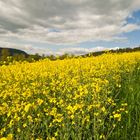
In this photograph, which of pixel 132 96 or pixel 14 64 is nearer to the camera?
pixel 132 96

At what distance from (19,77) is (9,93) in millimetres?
2588

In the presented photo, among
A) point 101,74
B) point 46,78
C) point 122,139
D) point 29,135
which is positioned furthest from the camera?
point 46,78

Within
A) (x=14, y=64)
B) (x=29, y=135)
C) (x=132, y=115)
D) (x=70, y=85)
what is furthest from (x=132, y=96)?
(x=14, y=64)

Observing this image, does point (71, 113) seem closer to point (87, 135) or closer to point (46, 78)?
point (87, 135)

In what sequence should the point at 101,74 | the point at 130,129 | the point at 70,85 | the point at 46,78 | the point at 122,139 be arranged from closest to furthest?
the point at 122,139
the point at 130,129
the point at 70,85
the point at 101,74
the point at 46,78

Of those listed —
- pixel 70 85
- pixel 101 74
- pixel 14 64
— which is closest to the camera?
pixel 70 85

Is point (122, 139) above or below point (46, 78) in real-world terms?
below

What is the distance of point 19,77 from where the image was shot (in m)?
8.16

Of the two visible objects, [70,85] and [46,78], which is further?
[46,78]

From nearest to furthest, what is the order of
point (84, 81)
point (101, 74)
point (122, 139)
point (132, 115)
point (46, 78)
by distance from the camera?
point (122, 139)
point (132, 115)
point (84, 81)
point (101, 74)
point (46, 78)

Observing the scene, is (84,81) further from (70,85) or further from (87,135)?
(87,135)

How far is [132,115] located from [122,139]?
909mm

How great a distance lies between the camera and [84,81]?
679cm

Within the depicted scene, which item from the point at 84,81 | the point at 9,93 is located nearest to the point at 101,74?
the point at 84,81
